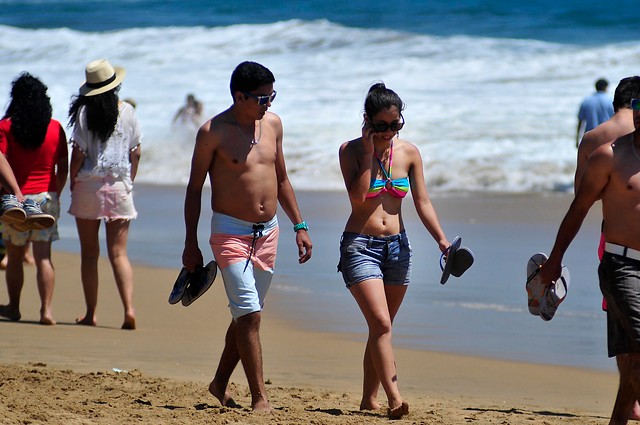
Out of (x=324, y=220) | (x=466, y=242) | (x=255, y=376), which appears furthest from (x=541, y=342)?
(x=324, y=220)

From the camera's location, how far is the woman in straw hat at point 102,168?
24.4 feet

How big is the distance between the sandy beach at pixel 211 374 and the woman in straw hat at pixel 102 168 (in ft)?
1.28

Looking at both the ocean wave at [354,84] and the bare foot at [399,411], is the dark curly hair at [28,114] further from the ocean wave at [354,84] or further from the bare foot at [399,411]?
the ocean wave at [354,84]

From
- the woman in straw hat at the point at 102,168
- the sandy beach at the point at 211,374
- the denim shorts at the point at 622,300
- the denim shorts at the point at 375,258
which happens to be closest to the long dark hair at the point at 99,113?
the woman in straw hat at the point at 102,168

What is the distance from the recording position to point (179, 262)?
10359mm

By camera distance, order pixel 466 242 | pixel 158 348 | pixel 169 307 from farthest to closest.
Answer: pixel 466 242 < pixel 169 307 < pixel 158 348

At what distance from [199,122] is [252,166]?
1556 centimetres

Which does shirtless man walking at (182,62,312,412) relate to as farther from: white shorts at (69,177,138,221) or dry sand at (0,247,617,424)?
white shorts at (69,177,138,221)

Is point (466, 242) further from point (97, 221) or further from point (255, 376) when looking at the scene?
point (255, 376)

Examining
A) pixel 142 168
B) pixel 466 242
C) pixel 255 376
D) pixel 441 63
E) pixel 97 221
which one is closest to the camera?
pixel 255 376

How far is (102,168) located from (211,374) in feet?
6.16

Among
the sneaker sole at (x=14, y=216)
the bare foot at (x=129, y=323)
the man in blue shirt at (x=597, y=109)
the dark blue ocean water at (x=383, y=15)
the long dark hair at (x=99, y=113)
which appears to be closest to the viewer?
the sneaker sole at (x=14, y=216)

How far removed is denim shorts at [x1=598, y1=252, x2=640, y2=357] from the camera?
14.6 feet

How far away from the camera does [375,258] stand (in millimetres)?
5285
